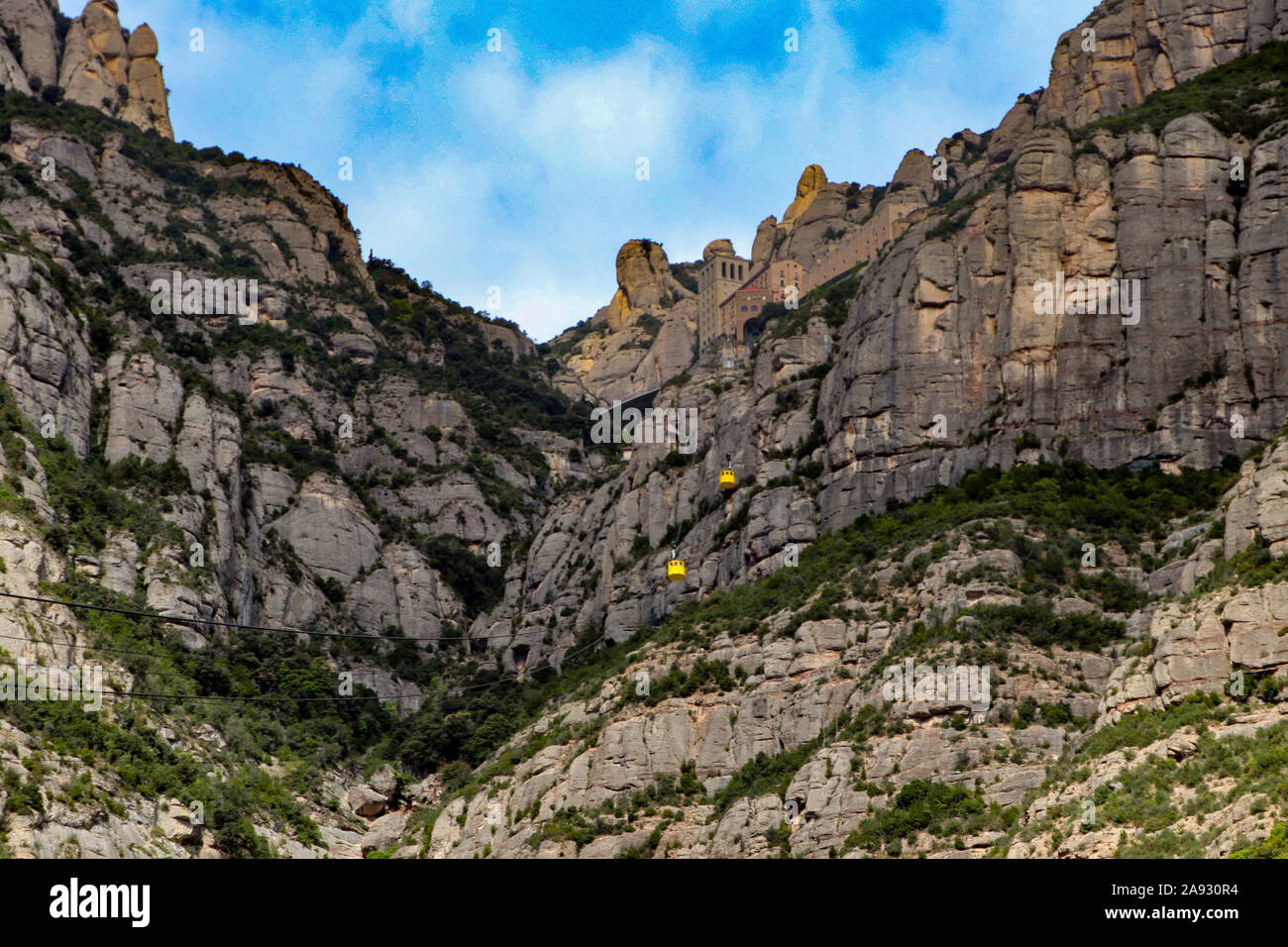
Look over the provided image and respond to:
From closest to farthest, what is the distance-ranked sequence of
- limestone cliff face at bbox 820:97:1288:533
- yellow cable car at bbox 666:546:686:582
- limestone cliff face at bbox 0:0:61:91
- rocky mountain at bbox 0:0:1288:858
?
rocky mountain at bbox 0:0:1288:858, limestone cliff face at bbox 820:97:1288:533, yellow cable car at bbox 666:546:686:582, limestone cliff face at bbox 0:0:61:91

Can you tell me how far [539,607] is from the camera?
375 ft

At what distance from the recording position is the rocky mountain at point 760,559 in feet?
212

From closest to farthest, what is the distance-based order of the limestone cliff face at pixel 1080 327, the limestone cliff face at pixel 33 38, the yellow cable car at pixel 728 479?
the limestone cliff face at pixel 1080 327
the yellow cable car at pixel 728 479
the limestone cliff face at pixel 33 38

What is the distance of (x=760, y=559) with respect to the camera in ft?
306

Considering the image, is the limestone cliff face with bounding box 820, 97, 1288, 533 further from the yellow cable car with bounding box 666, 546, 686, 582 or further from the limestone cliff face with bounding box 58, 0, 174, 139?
the limestone cliff face with bounding box 58, 0, 174, 139

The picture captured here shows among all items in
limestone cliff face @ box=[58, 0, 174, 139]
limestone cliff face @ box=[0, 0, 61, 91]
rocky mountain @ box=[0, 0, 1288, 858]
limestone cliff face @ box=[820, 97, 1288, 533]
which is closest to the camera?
rocky mountain @ box=[0, 0, 1288, 858]

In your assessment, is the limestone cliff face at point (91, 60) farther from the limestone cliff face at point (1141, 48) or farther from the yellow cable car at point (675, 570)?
the yellow cable car at point (675, 570)

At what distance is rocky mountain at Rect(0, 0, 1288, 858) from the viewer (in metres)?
64.8

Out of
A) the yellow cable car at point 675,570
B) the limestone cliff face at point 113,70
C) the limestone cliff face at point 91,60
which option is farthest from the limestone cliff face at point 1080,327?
the limestone cliff face at point 113,70

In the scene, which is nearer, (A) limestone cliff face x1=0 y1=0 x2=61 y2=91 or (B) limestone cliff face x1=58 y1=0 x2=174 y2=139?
(A) limestone cliff face x1=0 y1=0 x2=61 y2=91

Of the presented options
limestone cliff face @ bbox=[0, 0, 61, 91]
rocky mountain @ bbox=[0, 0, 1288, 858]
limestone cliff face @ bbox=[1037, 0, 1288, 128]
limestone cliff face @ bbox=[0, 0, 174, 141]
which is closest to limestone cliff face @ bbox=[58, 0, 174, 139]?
limestone cliff face @ bbox=[0, 0, 174, 141]

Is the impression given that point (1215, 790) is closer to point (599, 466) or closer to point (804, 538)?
point (804, 538)

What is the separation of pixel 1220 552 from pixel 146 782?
168ft
